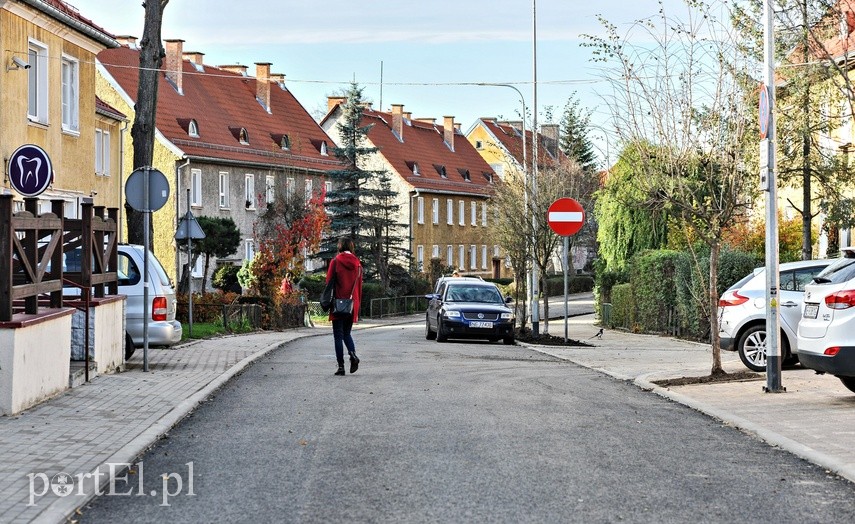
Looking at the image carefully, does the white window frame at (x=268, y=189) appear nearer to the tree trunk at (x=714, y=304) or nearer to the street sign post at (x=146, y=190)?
the street sign post at (x=146, y=190)

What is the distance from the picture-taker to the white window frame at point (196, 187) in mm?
58469

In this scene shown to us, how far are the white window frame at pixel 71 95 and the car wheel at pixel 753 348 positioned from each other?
16.4 metres

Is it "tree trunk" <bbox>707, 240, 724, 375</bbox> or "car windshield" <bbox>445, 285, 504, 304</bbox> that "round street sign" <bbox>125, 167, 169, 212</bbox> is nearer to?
"tree trunk" <bbox>707, 240, 724, 375</bbox>

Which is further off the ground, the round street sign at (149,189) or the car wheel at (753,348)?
the round street sign at (149,189)

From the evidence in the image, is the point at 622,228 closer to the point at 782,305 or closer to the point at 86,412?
the point at 782,305

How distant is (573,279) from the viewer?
7975 cm

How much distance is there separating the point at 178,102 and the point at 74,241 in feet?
155

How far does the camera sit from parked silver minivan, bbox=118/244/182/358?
58.8 feet

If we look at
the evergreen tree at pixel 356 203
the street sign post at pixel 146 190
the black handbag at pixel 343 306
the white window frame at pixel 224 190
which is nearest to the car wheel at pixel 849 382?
the black handbag at pixel 343 306

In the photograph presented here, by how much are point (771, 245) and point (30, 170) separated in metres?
9.02

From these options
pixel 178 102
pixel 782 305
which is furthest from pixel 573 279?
pixel 782 305

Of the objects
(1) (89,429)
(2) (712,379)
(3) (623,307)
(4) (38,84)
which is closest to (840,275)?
(2) (712,379)

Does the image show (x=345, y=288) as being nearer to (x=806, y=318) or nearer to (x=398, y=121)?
(x=806, y=318)

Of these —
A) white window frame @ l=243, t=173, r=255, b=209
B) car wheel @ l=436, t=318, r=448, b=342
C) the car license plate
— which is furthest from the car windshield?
white window frame @ l=243, t=173, r=255, b=209
